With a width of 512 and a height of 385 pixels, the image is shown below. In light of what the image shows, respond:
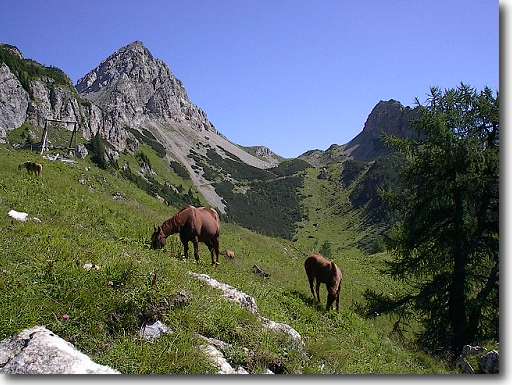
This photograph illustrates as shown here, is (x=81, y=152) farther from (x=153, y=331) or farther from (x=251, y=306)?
(x=153, y=331)

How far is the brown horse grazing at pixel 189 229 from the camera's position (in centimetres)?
1477

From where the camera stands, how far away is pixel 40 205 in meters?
18.0

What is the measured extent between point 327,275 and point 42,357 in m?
10.8

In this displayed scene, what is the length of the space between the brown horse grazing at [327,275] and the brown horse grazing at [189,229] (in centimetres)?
349

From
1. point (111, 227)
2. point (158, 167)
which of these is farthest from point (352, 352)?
point (158, 167)

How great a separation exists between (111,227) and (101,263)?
412 inches

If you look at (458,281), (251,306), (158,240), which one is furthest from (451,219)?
(158,240)

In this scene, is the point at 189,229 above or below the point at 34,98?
below

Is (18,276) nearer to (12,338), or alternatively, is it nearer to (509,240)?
(12,338)

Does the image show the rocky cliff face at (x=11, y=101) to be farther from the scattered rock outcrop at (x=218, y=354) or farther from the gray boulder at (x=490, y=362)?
the gray boulder at (x=490, y=362)

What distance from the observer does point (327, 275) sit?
50.2 ft

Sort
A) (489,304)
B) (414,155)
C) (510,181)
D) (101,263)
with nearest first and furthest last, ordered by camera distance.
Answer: (510,181), (101,263), (489,304), (414,155)

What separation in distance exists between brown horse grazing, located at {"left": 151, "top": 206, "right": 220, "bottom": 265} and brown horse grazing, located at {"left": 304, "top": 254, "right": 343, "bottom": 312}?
11.4ft

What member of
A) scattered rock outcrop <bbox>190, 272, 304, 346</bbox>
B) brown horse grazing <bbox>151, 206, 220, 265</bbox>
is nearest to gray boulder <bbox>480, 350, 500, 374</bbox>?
scattered rock outcrop <bbox>190, 272, 304, 346</bbox>
